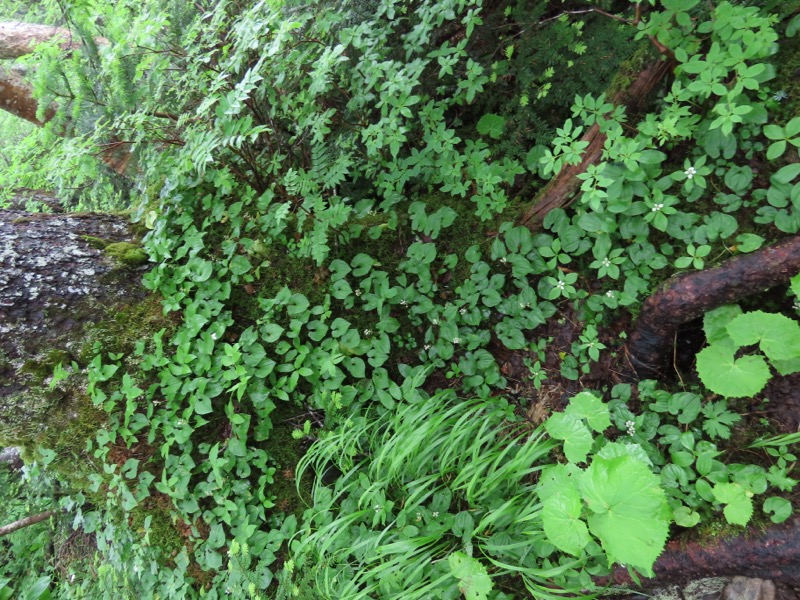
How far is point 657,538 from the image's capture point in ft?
4.55

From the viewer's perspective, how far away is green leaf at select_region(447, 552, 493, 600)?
65.2 inches

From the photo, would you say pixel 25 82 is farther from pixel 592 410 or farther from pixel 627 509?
pixel 627 509

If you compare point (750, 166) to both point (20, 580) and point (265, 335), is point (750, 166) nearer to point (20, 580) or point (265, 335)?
point (265, 335)

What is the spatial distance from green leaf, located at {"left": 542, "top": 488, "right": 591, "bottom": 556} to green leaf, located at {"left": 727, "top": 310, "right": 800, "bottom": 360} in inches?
33.4

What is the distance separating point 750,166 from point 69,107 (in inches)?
131

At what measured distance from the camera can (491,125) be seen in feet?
7.24

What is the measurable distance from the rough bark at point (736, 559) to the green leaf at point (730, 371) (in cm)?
47

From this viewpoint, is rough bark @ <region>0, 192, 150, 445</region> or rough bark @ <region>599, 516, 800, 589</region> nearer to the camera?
rough bark @ <region>599, 516, 800, 589</region>

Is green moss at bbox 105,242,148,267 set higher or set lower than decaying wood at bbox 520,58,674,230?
lower

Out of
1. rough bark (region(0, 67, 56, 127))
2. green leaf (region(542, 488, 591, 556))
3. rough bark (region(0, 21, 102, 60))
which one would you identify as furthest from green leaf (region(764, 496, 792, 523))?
rough bark (region(0, 21, 102, 60))

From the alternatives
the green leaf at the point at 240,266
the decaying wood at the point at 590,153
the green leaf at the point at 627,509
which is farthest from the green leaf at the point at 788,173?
the green leaf at the point at 240,266

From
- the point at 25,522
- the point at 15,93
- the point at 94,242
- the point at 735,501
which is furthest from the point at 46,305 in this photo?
the point at 735,501

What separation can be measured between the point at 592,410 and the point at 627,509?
1.40ft

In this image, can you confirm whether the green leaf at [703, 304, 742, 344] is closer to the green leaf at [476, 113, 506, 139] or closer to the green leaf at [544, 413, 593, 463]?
the green leaf at [544, 413, 593, 463]
